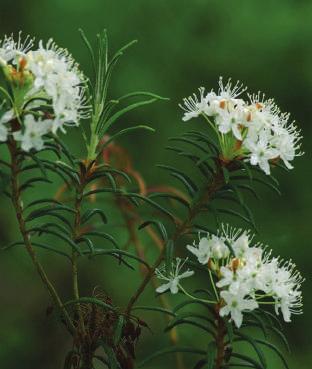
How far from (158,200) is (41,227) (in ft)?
7.05

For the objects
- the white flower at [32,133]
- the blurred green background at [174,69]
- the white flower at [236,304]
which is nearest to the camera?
the white flower at [32,133]

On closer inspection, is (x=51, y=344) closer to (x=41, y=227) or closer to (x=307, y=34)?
(x=307, y=34)

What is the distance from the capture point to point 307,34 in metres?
3.79

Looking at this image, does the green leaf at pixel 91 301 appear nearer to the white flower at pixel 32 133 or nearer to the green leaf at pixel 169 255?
the green leaf at pixel 169 255

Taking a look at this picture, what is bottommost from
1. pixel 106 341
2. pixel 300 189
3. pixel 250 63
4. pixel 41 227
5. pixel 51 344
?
pixel 106 341

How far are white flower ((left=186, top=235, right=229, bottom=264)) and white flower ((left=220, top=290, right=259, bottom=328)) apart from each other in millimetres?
77

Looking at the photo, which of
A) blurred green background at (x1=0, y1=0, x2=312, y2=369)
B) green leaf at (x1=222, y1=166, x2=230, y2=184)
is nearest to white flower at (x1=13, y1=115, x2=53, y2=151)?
green leaf at (x1=222, y1=166, x2=230, y2=184)

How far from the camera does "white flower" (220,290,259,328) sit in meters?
1.20

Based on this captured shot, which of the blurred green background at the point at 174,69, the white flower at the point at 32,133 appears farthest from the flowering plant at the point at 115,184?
the blurred green background at the point at 174,69

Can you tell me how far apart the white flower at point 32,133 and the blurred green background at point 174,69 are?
8.07 feet

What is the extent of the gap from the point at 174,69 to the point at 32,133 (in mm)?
2765

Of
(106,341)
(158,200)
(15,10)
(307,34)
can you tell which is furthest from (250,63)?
(106,341)

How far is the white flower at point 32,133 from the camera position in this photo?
1.10 metres

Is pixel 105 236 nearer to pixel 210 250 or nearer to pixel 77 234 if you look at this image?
pixel 77 234
